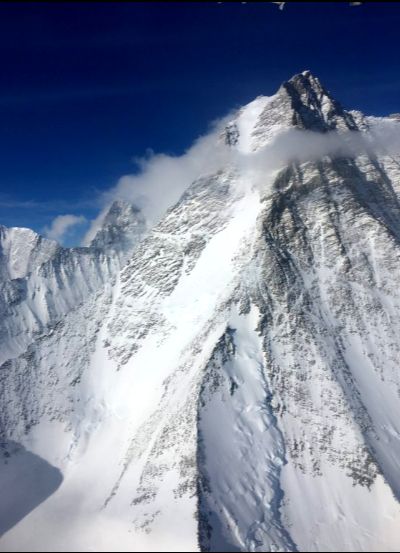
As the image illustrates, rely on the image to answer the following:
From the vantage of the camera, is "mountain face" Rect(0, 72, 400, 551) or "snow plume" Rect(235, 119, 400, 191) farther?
"snow plume" Rect(235, 119, 400, 191)

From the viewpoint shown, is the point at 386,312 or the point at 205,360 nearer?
the point at 205,360

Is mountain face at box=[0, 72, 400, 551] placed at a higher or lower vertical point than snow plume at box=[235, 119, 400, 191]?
lower

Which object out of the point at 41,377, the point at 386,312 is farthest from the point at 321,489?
the point at 41,377

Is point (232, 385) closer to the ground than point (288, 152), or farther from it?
closer to the ground

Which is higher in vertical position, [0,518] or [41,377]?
[41,377]

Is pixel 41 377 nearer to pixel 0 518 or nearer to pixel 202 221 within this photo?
pixel 0 518

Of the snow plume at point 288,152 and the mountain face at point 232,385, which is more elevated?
the snow plume at point 288,152

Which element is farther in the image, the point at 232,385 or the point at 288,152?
the point at 288,152

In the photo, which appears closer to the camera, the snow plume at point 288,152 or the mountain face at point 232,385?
the mountain face at point 232,385
